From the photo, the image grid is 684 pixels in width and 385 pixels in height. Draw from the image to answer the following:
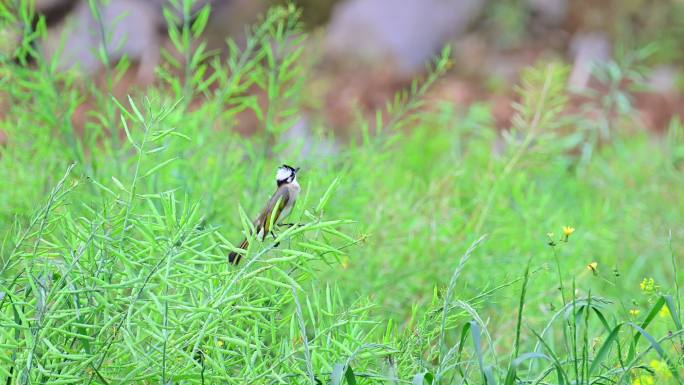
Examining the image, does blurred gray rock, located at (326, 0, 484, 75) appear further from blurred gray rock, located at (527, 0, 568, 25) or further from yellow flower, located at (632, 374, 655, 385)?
yellow flower, located at (632, 374, 655, 385)

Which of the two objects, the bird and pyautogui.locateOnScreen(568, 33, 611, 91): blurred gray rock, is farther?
pyautogui.locateOnScreen(568, 33, 611, 91): blurred gray rock

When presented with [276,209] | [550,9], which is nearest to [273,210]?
A: [276,209]

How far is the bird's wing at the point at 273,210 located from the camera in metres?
1.98

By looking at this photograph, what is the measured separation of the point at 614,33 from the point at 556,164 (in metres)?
4.61

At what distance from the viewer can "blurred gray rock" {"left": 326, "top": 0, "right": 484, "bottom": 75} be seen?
8.39 meters

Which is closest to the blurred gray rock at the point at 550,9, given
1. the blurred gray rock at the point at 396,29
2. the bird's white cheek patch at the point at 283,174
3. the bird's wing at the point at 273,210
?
the blurred gray rock at the point at 396,29

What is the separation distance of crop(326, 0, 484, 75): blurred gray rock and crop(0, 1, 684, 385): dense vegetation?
9.47ft

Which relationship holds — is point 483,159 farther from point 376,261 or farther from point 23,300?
→ point 23,300

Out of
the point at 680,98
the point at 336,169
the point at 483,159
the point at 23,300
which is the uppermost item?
the point at 23,300

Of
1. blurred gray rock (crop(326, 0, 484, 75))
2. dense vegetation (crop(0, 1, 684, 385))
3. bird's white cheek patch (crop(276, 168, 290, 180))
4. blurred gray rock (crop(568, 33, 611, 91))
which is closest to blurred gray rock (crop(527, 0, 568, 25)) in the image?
blurred gray rock (crop(568, 33, 611, 91))

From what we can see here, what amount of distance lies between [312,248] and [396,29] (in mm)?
6895

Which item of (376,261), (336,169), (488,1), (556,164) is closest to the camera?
(376,261)

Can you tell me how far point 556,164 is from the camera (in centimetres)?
425

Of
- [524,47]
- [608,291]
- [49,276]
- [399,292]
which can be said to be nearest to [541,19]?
[524,47]
